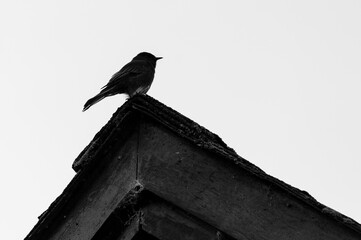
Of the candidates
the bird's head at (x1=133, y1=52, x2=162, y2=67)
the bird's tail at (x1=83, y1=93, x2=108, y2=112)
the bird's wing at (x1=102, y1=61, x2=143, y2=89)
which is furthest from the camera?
the bird's head at (x1=133, y1=52, x2=162, y2=67)

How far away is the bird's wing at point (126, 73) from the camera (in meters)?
9.56

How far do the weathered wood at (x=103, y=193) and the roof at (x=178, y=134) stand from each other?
6cm

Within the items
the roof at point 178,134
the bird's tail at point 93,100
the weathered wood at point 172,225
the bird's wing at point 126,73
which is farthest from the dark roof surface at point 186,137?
the bird's wing at point 126,73

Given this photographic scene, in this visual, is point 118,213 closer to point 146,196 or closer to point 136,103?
point 146,196

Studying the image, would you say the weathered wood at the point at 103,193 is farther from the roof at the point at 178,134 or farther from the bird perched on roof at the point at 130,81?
the bird perched on roof at the point at 130,81

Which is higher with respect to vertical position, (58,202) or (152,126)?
(152,126)

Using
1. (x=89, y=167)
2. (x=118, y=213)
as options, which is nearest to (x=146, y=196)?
(x=118, y=213)

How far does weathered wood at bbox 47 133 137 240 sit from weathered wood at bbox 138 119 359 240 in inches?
2.6

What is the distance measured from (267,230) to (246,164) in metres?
0.26

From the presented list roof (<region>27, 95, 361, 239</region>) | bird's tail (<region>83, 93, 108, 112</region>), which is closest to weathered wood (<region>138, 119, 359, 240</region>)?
roof (<region>27, 95, 361, 239</region>)

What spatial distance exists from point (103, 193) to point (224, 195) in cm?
46

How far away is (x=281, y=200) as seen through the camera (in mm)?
3170

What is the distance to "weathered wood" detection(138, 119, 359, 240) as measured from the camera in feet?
10.1

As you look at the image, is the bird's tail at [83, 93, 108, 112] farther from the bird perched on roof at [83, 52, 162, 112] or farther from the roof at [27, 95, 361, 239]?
the roof at [27, 95, 361, 239]
